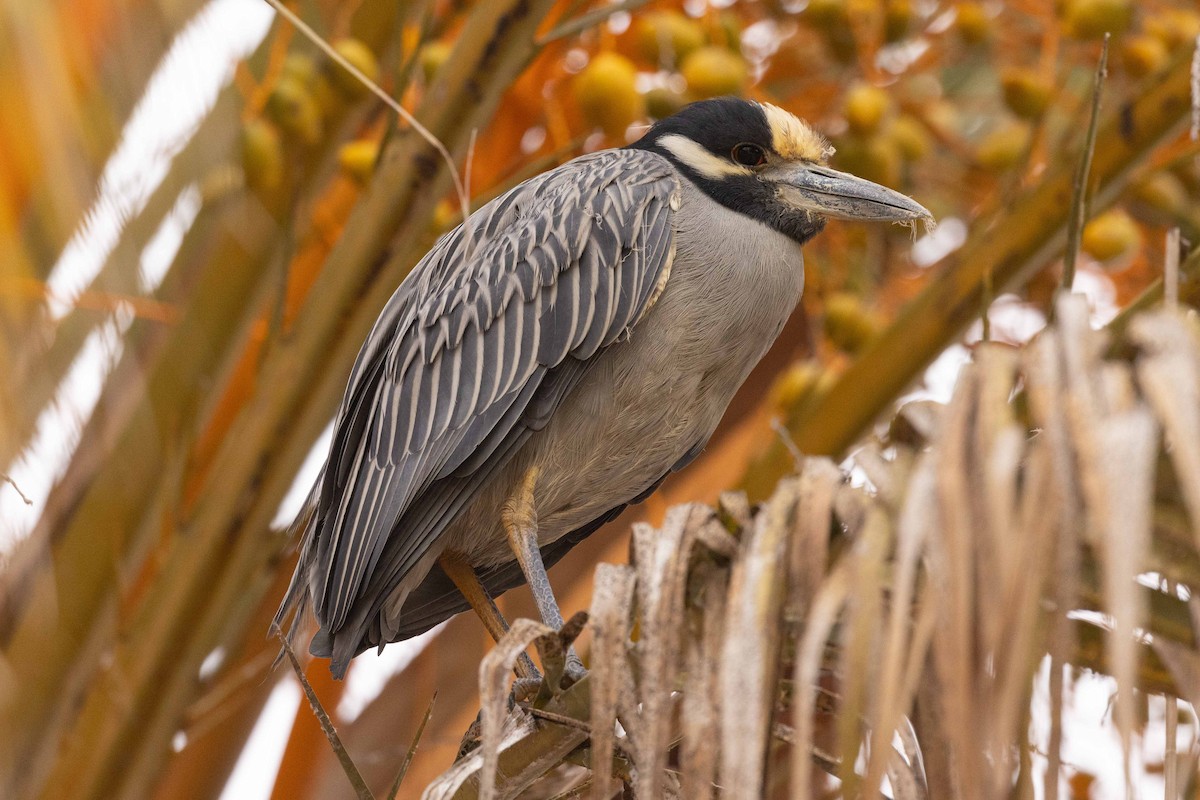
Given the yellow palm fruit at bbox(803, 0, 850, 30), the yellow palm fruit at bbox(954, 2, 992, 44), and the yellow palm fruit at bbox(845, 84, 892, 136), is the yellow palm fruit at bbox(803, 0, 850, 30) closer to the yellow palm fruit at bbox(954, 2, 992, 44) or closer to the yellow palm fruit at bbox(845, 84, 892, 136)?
the yellow palm fruit at bbox(845, 84, 892, 136)

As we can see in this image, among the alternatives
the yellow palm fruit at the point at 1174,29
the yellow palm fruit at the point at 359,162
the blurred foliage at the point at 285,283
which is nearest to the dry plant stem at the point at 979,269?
the blurred foliage at the point at 285,283

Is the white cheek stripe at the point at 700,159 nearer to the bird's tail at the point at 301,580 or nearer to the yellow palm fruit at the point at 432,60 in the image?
the yellow palm fruit at the point at 432,60

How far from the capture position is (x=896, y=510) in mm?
1213

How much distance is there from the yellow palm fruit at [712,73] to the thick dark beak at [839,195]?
0.77 ft

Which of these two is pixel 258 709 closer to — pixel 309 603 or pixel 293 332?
pixel 309 603

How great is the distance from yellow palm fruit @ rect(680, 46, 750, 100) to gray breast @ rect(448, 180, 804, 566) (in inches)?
12.3

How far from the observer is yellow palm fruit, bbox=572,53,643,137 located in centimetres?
242

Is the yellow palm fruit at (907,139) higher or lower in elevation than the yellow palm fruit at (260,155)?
lower

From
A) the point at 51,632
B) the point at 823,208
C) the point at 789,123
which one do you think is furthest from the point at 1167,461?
the point at 51,632

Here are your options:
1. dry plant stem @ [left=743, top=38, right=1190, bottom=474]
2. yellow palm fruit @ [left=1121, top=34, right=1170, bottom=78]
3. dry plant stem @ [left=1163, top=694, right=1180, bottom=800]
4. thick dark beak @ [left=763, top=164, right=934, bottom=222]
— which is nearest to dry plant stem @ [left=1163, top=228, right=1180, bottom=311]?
dry plant stem @ [left=1163, top=694, right=1180, bottom=800]

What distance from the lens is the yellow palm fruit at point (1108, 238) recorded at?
2.62m

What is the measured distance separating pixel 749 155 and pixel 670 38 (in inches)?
12.9

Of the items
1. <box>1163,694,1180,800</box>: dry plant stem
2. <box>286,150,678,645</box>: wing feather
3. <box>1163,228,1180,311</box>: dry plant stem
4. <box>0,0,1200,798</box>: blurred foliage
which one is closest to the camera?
<box>1163,694,1180,800</box>: dry plant stem

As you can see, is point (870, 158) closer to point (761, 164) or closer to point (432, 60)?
point (761, 164)
